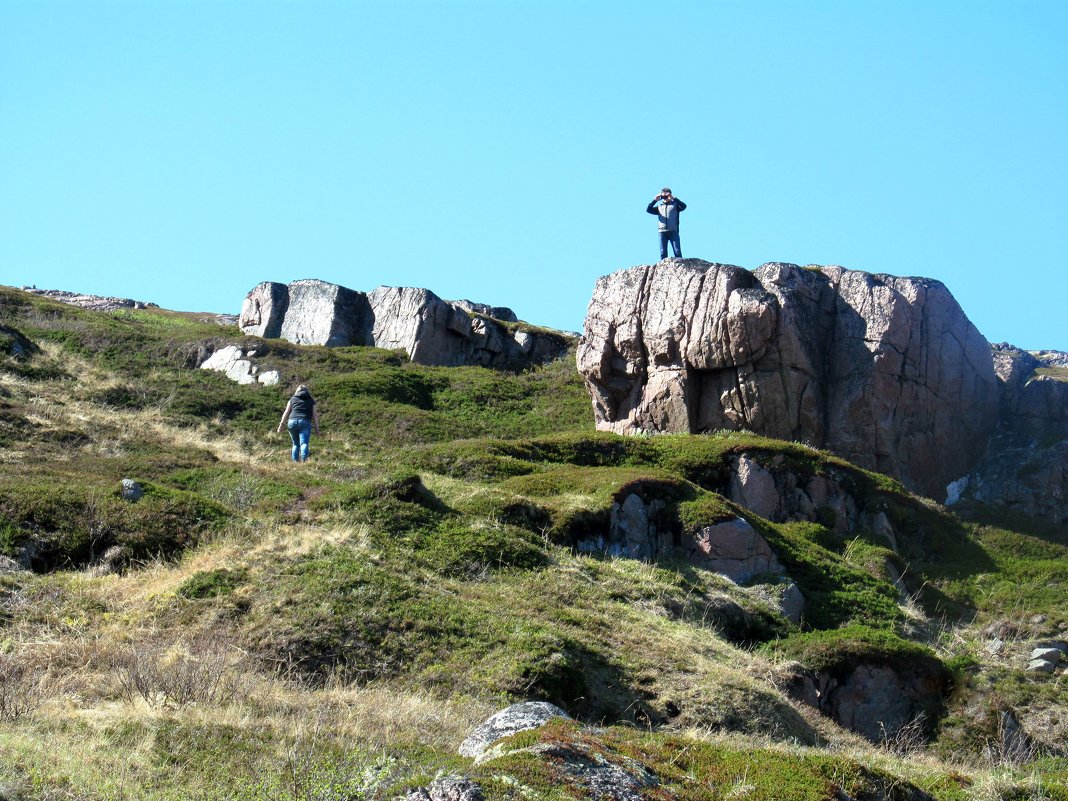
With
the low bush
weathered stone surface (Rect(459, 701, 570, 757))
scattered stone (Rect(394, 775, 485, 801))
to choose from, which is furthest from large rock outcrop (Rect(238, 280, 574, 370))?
scattered stone (Rect(394, 775, 485, 801))

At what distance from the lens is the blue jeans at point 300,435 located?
26516 millimetres

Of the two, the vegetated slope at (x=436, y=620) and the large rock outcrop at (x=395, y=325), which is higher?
the large rock outcrop at (x=395, y=325)

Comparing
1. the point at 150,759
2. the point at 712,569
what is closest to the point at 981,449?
the point at 712,569

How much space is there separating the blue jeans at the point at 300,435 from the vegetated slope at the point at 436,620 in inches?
29.8

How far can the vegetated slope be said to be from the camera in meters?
9.73

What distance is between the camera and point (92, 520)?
18.6 metres

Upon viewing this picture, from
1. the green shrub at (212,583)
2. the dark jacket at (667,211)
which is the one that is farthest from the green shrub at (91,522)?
the dark jacket at (667,211)

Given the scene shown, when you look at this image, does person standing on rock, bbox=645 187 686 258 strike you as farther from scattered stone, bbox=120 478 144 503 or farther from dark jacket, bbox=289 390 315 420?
scattered stone, bbox=120 478 144 503

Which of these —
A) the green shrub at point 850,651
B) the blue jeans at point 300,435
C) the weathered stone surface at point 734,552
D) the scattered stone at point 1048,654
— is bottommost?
the green shrub at point 850,651

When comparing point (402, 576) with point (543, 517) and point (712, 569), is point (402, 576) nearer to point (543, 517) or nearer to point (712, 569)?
point (543, 517)

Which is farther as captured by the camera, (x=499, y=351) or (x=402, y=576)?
(x=499, y=351)

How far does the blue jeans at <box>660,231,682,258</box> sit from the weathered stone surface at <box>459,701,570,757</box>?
28048 mm

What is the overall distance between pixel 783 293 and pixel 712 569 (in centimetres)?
1480

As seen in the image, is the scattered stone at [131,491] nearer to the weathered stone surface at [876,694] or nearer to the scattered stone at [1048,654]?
the weathered stone surface at [876,694]
